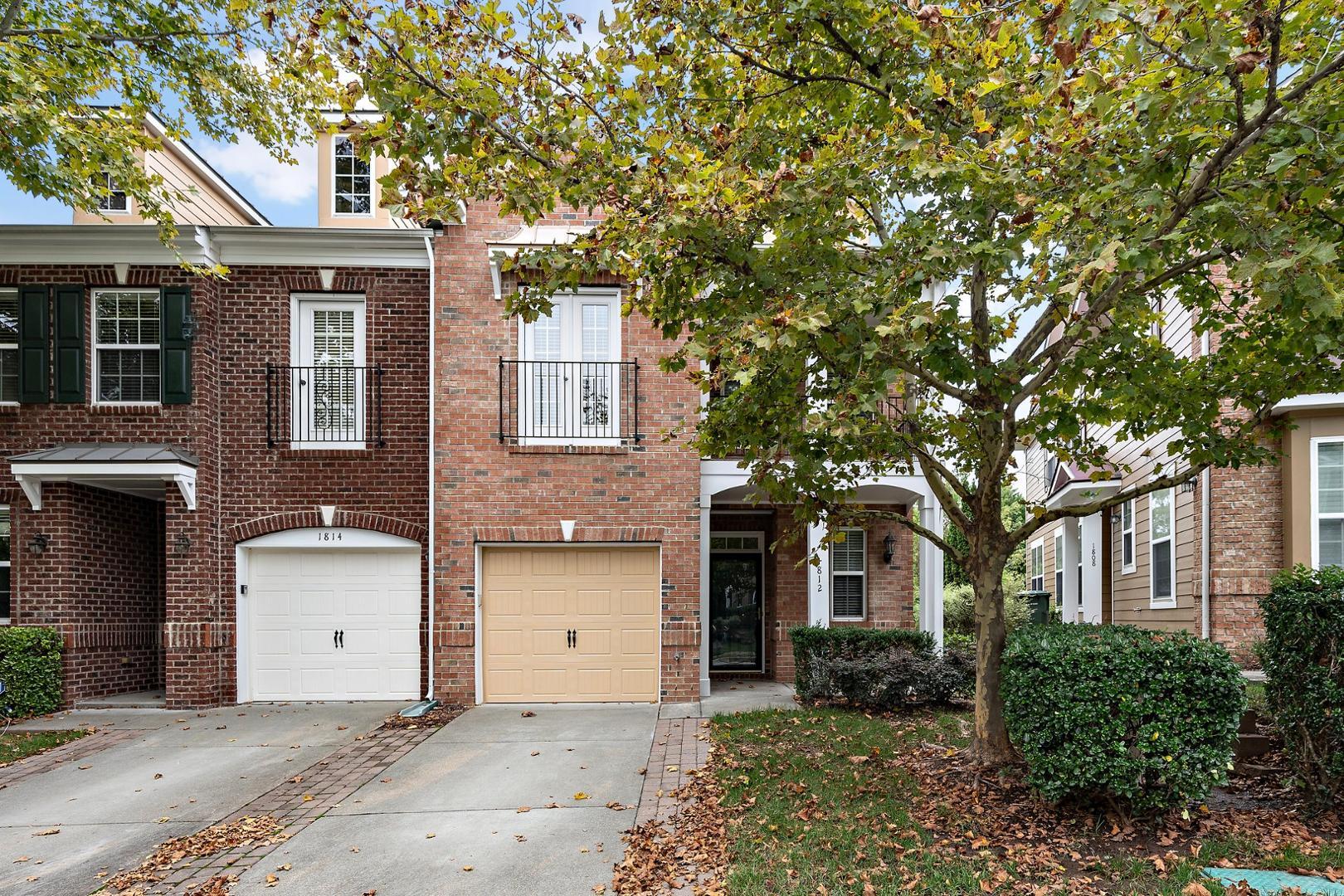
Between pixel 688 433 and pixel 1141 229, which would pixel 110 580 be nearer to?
pixel 688 433

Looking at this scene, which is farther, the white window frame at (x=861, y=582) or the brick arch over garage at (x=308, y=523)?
the white window frame at (x=861, y=582)

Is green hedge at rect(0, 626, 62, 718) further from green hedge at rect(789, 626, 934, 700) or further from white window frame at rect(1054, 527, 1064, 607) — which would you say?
white window frame at rect(1054, 527, 1064, 607)

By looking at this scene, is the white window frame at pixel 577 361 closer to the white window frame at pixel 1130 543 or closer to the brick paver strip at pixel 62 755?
the brick paver strip at pixel 62 755

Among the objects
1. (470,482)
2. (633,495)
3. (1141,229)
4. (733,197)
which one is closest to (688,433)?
(633,495)

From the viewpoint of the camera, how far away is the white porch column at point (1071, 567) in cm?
1736

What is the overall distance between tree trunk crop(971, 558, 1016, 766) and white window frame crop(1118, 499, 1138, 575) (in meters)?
Answer: 9.04

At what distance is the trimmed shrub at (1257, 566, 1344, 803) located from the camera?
552cm

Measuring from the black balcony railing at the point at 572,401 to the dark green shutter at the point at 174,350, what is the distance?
13.9ft

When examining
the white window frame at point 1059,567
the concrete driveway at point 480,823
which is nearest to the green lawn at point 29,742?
the concrete driveway at point 480,823

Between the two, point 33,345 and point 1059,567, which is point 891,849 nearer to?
point 33,345

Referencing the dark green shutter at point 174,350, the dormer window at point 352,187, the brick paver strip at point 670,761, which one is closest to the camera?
the brick paver strip at point 670,761

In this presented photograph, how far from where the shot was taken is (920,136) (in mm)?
5531

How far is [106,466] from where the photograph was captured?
10.6m

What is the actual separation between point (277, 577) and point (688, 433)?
5966 mm
